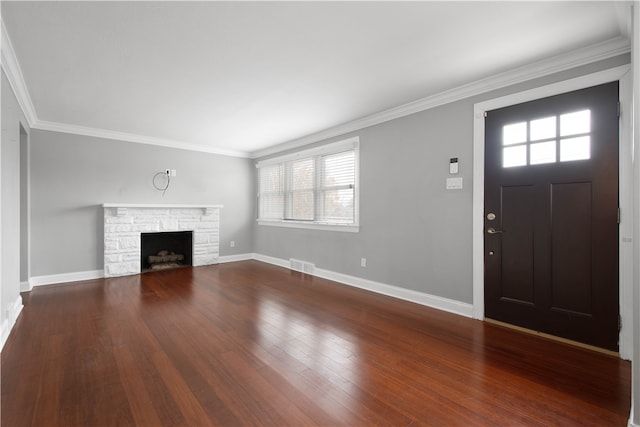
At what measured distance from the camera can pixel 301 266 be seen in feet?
17.3

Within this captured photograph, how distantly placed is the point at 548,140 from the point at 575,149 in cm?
22

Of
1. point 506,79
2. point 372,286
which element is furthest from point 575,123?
point 372,286

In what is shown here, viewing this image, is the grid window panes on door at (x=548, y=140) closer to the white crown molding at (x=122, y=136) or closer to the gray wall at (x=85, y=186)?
the white crown molding at (x=122, y=136)

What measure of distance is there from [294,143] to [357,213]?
2049 millimetres

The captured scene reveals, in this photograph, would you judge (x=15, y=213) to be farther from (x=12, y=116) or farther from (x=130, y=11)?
(x=130, y=11)

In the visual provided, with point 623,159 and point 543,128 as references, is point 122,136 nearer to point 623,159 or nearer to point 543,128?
point 543,128

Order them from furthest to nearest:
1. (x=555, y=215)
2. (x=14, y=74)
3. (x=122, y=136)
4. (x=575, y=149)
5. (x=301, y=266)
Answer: (x=301, y=266) → (x=122, y=136) → (x=14, y=74) → (x=555, y=215) → (x=575, y=149)

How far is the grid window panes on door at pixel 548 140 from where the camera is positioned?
2.44 m

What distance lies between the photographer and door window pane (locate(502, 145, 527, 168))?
9.07 feet

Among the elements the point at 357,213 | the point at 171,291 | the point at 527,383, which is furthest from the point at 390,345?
the point at 171,291

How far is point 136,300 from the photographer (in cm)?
363

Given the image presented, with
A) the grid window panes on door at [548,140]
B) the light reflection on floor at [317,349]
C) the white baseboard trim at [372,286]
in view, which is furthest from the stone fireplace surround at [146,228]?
the grid window panes on door at [548,140]

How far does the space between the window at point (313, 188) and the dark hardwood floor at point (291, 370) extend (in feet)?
5.71

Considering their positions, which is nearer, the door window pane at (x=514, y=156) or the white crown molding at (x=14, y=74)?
the white crown molding at (x=14, y=74)
